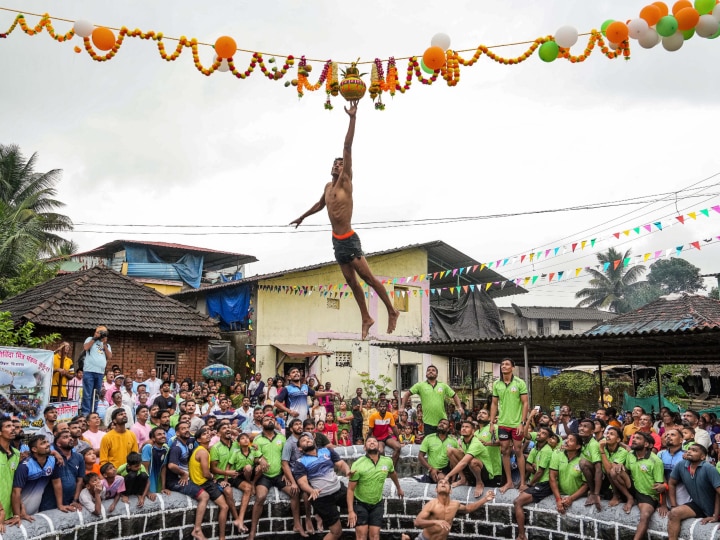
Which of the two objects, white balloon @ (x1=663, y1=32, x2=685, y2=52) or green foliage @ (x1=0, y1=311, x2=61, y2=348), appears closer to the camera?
white balloon @ (x1=663, y1=32, x2=685, y2=52)

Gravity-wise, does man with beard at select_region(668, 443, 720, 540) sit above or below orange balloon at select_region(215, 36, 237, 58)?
below

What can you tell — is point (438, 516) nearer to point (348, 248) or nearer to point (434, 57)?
point (348, 248)

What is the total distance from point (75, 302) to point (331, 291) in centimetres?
749

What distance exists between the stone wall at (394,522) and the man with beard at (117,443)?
0.46 m

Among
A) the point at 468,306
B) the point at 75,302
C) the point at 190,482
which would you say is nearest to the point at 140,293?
the point at 75,302

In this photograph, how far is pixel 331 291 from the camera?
20094 mm

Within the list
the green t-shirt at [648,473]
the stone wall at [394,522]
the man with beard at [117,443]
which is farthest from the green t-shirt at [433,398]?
the man with beard at [117,443]

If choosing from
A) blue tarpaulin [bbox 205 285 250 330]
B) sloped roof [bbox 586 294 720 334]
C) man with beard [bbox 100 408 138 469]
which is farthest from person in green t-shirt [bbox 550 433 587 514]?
blue tarpaulin [bbox 205 285 250 330]

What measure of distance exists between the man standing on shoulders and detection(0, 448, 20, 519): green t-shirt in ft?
17.8

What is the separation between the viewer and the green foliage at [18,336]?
11438 mm

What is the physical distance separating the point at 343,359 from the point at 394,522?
35.9 ft

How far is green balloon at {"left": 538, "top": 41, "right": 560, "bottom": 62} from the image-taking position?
6152 mm

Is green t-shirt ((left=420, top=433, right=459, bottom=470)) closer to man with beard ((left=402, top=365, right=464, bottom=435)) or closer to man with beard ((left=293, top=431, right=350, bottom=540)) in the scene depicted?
man with beard ((left=402, top=365, right=464, bottom=435))

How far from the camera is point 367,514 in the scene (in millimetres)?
8266
